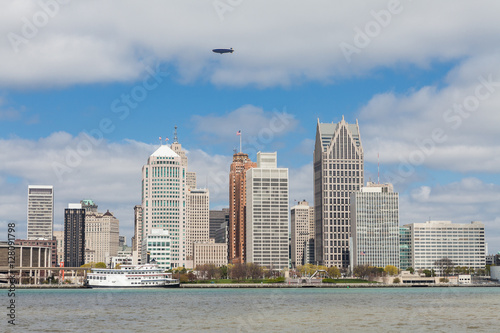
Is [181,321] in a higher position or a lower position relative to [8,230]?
lower

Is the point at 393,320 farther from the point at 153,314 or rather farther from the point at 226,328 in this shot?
the point at 153,314

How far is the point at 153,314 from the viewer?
120 m

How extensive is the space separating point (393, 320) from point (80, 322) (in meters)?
45.5

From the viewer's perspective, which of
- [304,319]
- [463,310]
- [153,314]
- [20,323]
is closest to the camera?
[20,323]

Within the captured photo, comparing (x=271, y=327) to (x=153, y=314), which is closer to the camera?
(x=271, y=327)

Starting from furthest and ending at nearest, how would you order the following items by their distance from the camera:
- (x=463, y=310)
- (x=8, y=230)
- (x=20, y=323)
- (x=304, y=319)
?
(x=463, y=310) → (x=304, y=319) → (x=20, y=323) → (x=8, y=230)

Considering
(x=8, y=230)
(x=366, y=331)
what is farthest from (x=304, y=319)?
(x=8, y=230)

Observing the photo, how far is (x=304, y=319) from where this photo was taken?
109 meters

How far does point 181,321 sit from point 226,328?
13754 millimetres

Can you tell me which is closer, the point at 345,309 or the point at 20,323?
the point at 20,323

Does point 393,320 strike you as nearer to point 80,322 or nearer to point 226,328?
point 226,328

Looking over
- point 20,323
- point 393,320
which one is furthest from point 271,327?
point 20,323

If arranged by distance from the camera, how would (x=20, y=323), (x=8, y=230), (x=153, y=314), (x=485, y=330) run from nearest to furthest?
(x=8, y=230) < (x=485, y=330) < (x=20, y=323) < (x=153, y=314)

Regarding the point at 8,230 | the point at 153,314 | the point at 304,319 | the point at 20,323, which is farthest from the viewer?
the point at 153,314
